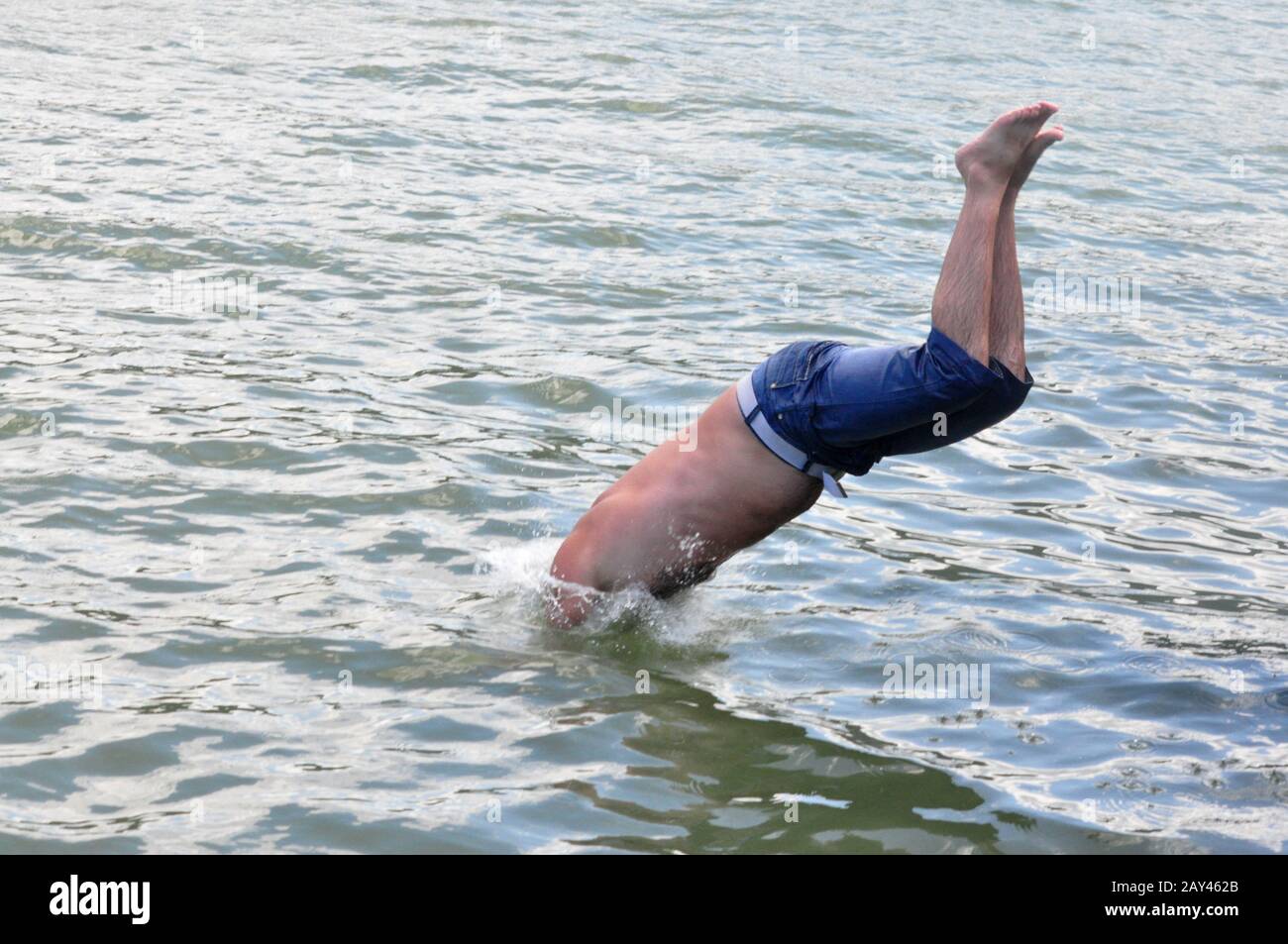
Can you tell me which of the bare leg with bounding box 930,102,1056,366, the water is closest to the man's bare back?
the water

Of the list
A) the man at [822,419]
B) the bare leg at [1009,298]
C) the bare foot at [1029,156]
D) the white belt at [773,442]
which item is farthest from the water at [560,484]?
the bare foot at [1029,156]

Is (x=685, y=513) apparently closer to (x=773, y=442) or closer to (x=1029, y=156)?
(x=773, y=442)

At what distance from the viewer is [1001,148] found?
17.3 feet

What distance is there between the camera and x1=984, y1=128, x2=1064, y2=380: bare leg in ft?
17.4

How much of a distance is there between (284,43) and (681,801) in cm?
1419

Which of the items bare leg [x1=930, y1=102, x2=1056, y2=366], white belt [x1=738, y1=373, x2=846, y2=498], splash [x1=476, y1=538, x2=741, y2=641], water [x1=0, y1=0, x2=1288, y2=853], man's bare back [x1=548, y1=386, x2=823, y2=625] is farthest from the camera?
splash [x1=476, y1=538, x2=741, y2=641]

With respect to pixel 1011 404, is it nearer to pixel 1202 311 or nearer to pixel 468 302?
pixel 468 302

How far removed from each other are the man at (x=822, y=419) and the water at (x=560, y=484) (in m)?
0.32

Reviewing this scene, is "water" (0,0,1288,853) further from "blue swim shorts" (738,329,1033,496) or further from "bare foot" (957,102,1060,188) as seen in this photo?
"bare foot" (957,102,1060,188)

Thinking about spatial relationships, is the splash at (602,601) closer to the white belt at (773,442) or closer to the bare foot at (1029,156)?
the white belt at (773,442)

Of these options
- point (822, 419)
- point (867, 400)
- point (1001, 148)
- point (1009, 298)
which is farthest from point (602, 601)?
point (1001, 148)

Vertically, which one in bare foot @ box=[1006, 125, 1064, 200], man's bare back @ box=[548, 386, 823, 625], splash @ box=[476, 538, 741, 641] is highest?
bare foot @ box=[1006, 125, 1064, 200]

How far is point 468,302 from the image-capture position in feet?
33.7

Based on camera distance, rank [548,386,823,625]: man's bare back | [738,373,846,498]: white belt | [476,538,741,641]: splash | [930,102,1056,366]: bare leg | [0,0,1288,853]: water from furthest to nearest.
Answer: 1. [476,538,741,641]: splash
2. [548,386,823,625]: man's bare back
3. [738,373,846,498]: white belt
4. [930,102,1056,366]: bare leg
5. [0,0,1288,853]: water
